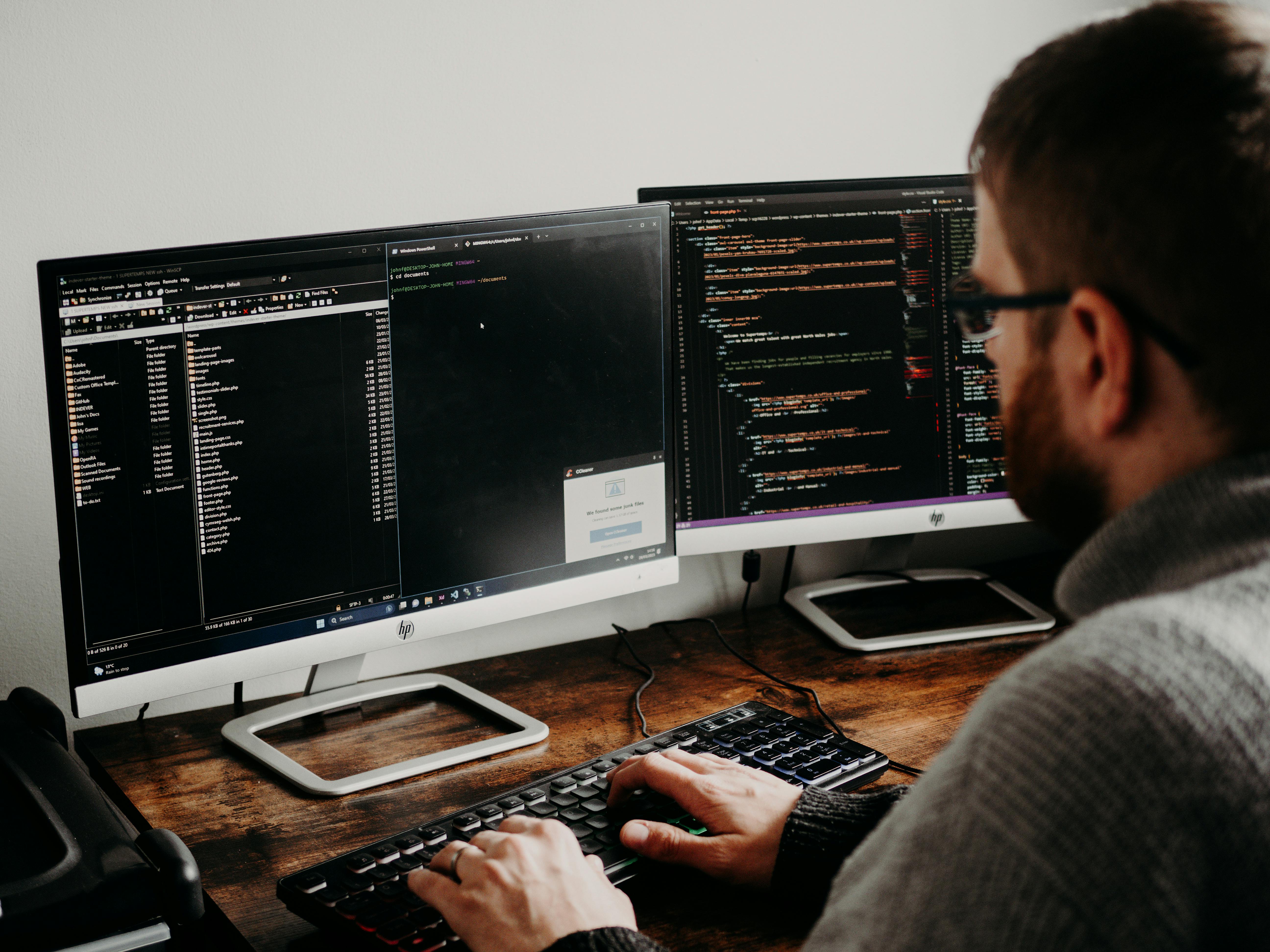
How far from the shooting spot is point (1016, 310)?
0.73 metres

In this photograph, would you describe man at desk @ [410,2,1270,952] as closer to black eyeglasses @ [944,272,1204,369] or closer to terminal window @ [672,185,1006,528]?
black eyeglasses @ [944,272,1204,369]

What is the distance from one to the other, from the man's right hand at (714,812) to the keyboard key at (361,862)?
198mm

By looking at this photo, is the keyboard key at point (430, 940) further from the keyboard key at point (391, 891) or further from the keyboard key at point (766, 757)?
the keyboard key at point (766, 757)

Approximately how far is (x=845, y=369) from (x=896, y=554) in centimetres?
35

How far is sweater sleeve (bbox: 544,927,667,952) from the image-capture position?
79 centimetres

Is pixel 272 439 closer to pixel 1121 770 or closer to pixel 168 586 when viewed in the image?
pixel 168 586

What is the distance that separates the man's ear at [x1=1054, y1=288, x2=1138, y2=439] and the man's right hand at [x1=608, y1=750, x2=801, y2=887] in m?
0.45

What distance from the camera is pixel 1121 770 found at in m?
0.53

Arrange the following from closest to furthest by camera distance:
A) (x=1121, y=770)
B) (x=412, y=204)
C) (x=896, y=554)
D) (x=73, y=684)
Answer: (x=1121, y=770) < (x=73, y=684) < (x=412, y=204) < (x=896, y=554)

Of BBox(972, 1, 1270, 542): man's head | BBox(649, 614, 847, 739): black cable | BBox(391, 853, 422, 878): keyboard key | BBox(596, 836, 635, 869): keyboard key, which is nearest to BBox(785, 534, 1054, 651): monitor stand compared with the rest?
BBox(649, 614, 847, 739): black cable

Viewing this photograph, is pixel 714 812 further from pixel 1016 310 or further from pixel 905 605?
pixel 905 605

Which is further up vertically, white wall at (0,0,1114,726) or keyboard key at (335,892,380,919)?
white wall at (0,0,1114,726)

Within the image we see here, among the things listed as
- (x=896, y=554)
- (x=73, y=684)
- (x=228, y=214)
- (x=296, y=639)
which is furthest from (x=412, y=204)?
(x=896, y=554)

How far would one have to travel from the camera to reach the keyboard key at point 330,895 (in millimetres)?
883
